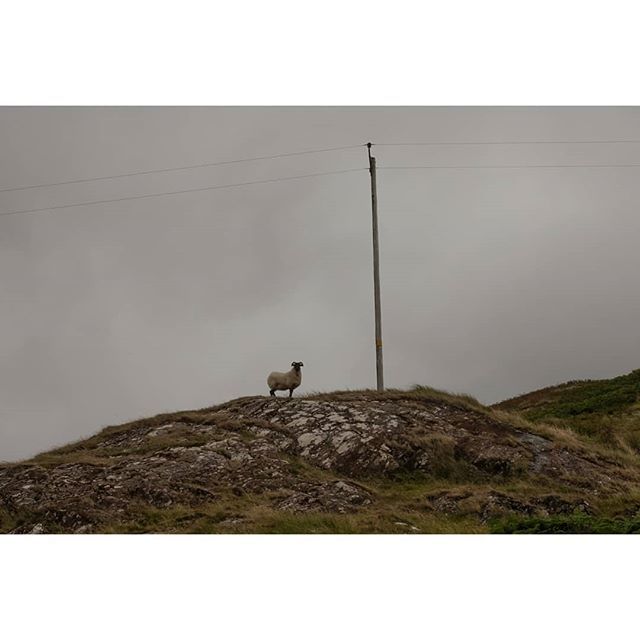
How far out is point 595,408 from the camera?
36875mm

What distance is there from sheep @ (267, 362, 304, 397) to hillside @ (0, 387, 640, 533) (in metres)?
1.44

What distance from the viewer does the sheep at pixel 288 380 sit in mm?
27688

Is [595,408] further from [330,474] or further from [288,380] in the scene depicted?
[330,474]

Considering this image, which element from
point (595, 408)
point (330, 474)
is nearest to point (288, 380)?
point (330, 474)

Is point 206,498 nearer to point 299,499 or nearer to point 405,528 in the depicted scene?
point 299,499

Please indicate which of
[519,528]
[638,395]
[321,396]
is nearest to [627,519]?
[519,528]

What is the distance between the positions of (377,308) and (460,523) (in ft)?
44.9

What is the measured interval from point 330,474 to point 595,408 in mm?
22540

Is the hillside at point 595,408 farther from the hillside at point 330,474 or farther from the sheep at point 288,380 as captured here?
the sheep at point 288,380

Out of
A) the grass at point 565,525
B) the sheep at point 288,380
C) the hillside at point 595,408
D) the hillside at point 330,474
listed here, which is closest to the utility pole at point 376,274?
the hillside at point 330,474

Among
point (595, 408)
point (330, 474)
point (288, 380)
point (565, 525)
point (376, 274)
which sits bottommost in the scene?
point (595, 408)

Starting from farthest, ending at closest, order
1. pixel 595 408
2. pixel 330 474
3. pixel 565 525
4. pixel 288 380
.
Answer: pixel 595 408 < pixel 288 380 < pixel 330 474 < pixel 565 525

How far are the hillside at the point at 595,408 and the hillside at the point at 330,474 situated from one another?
5.13 meters

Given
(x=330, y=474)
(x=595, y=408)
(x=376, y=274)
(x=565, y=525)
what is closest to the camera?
A: (x=565, y=525)
